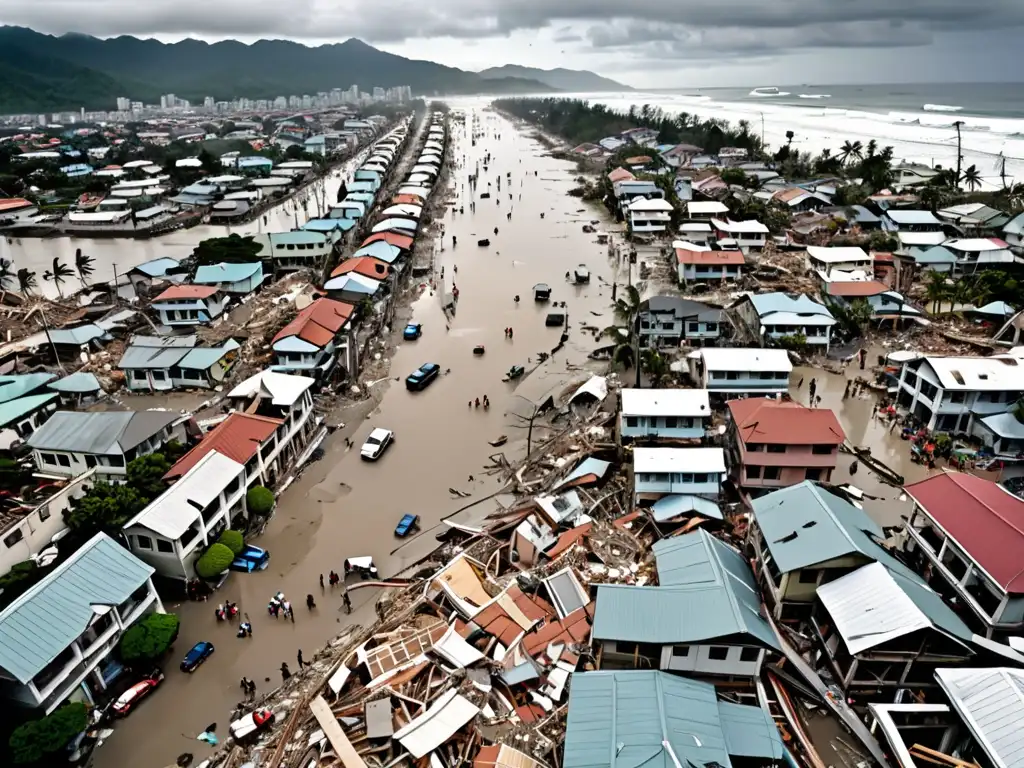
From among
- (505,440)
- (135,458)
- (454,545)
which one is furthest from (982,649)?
(135,458)

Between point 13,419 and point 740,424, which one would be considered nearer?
point 740,424

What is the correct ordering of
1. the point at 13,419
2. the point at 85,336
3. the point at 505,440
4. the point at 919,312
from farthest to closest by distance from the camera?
1. the point at 919,312
2. the point at 85,336
3. the point at 505,440
4. the point at 13,419

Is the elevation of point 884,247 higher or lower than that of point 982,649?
higher

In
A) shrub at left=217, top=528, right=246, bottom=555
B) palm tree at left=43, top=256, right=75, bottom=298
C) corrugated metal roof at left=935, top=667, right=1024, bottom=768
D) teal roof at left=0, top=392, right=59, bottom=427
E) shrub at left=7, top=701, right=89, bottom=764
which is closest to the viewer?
corrugated metal roof at left=935, top=667, right=1024, bottom=768

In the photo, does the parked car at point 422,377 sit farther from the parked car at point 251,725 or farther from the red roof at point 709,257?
the red roof at point 709,257

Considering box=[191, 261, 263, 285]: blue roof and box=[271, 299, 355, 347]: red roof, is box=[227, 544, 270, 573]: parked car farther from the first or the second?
box=[191, 261, 263, 285]: blue roof

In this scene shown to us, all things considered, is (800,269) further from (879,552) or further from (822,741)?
(822,741)

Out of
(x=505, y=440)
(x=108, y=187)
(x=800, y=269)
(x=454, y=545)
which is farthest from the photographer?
(x=108, y=187)

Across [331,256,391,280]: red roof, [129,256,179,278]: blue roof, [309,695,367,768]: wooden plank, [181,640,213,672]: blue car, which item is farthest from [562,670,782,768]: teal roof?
[129,256,179,278]: blue roof
